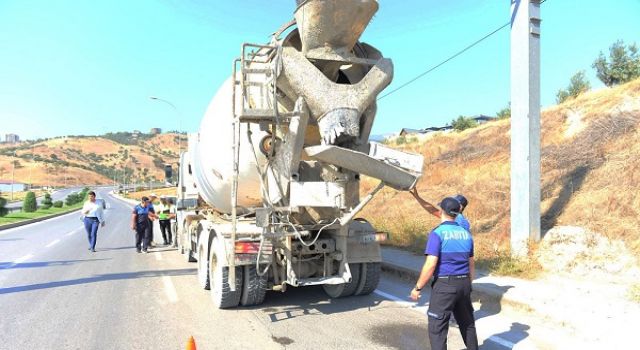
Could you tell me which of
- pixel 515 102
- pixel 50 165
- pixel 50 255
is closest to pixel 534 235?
pixel 515 102

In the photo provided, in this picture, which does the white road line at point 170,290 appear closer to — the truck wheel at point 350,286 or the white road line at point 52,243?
the truck wheel at point 350,286

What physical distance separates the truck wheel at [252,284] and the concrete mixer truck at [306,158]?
0.01 meters

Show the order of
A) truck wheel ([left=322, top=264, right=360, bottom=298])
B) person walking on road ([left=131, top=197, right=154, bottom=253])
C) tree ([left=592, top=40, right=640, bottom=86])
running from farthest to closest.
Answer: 1. tree ([left=592, top=40, right=640, bottom=86])
2. person walking on road ([left=131, top=197, right=154, bottom=253])
3. truck wheel ([left=322, top=264, right=360, bottom=298])

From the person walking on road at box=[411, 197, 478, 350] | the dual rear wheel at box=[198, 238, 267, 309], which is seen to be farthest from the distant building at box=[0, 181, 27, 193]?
the person walking on road at box=[411, 197, 478, 350]

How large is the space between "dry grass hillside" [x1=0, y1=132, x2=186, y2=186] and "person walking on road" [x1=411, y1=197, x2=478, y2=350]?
102137 millimetres

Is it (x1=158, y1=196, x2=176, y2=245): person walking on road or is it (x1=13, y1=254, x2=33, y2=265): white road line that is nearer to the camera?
(x1=13, y1=254, x2=33, y2=265): white road line

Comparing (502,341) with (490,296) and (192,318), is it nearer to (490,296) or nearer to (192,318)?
(490,296)

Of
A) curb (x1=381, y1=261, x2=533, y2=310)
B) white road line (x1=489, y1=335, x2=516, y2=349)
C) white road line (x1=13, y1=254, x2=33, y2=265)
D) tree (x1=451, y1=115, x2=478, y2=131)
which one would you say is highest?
tree (x1=451, y1=115, x2=478, y2=131)

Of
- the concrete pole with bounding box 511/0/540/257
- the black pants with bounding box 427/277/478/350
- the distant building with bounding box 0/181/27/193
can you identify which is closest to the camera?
the black pants with bounding box 427/277/478/350

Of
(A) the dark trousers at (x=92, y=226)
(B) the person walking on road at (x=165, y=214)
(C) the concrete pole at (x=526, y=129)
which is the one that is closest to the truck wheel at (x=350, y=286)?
(C) the concrete pole at (x=526, y=129)

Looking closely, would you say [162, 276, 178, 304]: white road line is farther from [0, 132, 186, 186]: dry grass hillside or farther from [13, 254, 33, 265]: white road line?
[0, 132, 186, 186]: dry grass hillside

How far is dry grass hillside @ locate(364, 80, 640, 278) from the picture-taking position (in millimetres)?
8750

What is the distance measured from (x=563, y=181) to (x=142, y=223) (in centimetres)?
1117

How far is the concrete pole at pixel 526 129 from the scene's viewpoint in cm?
847
